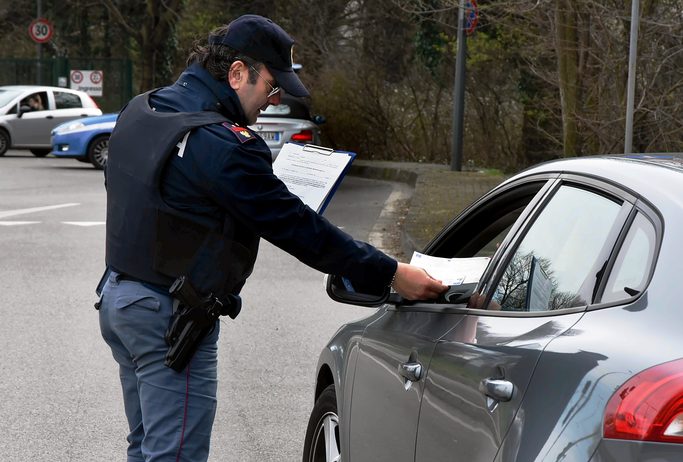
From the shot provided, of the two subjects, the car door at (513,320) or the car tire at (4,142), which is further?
the car tire at (4,142)

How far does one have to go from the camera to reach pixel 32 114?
27812mm

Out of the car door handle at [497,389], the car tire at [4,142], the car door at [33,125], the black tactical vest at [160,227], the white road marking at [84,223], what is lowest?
the car tire at [4,142]

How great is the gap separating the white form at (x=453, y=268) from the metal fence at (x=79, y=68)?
118ft

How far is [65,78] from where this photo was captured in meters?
37.9

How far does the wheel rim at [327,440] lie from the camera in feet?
13.8

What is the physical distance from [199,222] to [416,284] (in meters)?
0.63

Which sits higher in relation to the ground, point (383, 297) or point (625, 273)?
point (625, 273)

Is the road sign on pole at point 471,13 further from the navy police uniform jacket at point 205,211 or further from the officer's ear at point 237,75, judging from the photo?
the navy police uniform jacket at point 205,211

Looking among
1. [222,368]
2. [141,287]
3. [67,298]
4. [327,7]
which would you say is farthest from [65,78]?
[141,287]

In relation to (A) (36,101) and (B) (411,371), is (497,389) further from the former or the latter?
(A) (36,101)

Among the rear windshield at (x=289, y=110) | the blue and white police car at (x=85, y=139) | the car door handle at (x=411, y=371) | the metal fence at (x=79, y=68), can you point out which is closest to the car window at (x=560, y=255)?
the car door handle at (x=411, y=371)

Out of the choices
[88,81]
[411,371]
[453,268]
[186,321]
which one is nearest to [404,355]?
[411,371]

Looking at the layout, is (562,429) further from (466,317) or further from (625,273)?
(466,317)

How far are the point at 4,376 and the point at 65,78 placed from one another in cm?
3191
